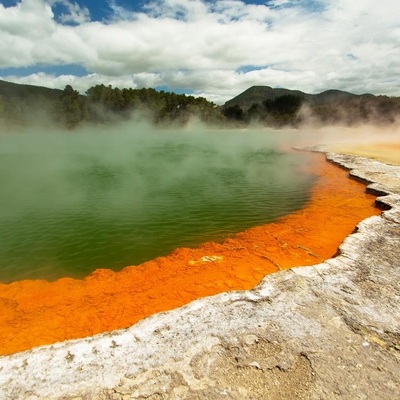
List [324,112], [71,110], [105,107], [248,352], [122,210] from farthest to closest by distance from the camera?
1. [105,107]
2. [324,112]
3. [71,110]
4. [122,210]
5. [248,352]

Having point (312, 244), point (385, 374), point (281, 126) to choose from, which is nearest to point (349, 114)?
point (281, 126)

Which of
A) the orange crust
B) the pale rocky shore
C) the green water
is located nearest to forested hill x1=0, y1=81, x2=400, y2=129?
the green water

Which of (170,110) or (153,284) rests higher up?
(170,110)

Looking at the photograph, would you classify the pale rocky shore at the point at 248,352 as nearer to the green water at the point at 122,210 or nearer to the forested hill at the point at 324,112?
the green water at the point at 122,210

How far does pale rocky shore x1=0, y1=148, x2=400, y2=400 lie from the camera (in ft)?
9.68

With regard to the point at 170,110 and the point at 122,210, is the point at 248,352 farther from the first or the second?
→ the point at 170,110

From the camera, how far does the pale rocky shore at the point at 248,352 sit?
2951 mm

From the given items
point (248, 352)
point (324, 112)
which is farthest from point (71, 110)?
point (248, 352)

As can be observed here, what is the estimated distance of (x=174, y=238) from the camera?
780 cm

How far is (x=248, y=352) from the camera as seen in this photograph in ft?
11.1

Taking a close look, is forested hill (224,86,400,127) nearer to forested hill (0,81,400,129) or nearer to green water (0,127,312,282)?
forested hill (0,81,400,129)

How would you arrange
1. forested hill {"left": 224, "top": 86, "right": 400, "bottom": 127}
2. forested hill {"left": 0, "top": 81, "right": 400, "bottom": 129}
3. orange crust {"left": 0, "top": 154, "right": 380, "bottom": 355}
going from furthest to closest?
forested hill {"left": 0, "top": 81, "right": 400, "bottom": 129}, forested hill {"left": 224, "top": 86, "right": 400, "bottom": 127}, orange crust {"left": 0, "top": 154, "right": 380, "bottom": 355}

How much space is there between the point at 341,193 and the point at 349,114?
59.0 metres

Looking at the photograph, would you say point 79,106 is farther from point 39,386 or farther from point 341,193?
point 39,386
